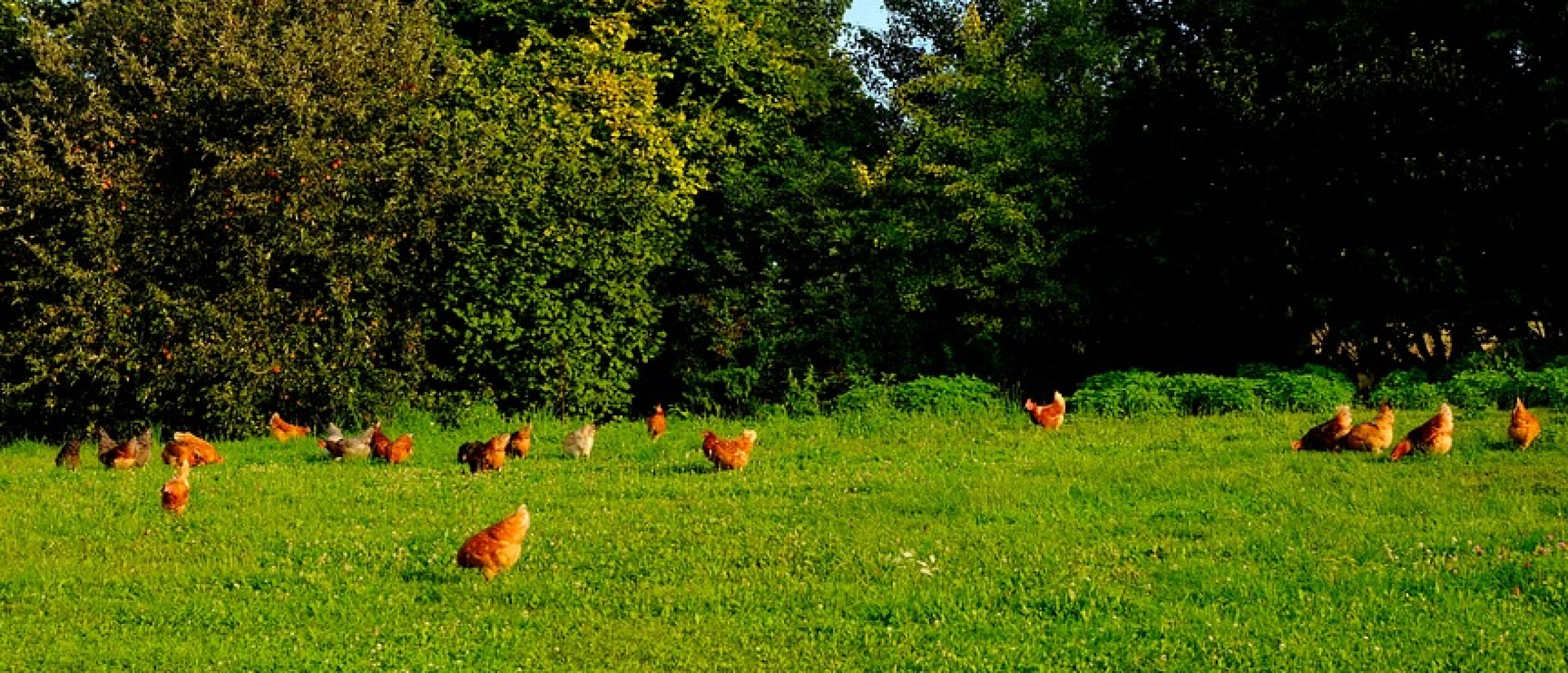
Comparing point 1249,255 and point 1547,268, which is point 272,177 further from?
point 1547,268

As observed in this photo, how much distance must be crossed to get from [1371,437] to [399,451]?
11.9 metres

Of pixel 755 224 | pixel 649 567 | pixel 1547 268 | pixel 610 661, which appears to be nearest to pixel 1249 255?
pixel 1547 268

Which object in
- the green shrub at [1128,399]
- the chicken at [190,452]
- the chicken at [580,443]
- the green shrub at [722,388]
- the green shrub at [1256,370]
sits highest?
the green shrub at [1256,370]

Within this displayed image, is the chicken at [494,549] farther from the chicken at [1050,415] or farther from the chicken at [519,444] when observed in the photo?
the chicken at [1050,415]

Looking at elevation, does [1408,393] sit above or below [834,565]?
above

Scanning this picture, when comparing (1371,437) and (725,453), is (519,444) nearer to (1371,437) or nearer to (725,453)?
(725,453)

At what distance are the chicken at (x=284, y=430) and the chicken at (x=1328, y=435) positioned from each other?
14.5 m

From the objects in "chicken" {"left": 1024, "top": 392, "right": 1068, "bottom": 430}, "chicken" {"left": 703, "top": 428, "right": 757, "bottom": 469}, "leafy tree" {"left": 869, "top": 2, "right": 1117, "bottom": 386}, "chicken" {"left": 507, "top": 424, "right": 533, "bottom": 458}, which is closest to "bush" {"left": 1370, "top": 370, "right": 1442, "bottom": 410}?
"chicken" {"left": 1024, "top": 392, "right": 1068, "bottom": 430}

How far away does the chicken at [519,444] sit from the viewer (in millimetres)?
18203

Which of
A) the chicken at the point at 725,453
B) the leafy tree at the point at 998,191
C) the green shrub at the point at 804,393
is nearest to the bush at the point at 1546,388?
the leafy tree at the point at 998,191

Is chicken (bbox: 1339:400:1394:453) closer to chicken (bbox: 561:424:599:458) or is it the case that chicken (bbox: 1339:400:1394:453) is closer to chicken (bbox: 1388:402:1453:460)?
chicken (bbox: 1388:402:1453:460)

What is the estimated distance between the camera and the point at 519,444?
717 inches

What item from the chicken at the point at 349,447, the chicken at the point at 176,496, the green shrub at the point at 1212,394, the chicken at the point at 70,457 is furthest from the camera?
the green shrub at the point at 1212,394

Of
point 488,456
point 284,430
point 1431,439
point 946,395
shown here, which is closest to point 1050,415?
point 946,395
